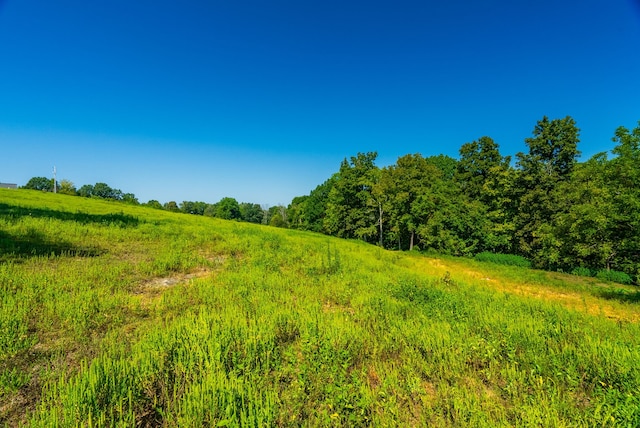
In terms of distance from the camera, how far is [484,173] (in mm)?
39438

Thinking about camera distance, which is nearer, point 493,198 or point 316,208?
point 493,198

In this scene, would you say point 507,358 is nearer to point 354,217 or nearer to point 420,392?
point 420,392

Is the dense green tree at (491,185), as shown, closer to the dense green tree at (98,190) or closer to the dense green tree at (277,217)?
the dense green tree at (277,217)

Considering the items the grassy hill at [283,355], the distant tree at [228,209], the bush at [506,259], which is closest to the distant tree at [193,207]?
the distant tree at [228,209]

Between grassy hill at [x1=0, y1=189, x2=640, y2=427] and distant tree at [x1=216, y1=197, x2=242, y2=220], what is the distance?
113 meters

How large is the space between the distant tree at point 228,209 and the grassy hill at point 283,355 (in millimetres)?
112748

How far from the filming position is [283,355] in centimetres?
444

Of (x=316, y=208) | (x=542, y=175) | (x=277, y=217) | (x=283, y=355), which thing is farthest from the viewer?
(x=277, y=217)

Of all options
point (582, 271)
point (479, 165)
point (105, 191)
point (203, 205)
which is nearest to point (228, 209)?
point (203, 205)

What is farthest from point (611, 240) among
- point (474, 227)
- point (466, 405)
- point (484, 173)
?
point (484, 173)

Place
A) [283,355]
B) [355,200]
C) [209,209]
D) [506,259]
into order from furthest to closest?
[209,209] → [355,200] → [506,259] → [283,355]

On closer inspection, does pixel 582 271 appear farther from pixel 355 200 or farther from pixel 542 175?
pixel 355 200

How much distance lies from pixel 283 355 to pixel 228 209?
4890 inches

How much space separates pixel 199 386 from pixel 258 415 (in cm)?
93
